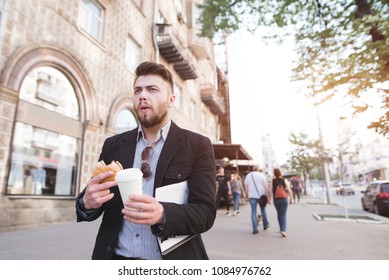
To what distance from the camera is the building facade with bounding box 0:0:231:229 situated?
6090 millimetres

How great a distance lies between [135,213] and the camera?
3.30 feet

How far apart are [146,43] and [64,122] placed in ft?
21.7

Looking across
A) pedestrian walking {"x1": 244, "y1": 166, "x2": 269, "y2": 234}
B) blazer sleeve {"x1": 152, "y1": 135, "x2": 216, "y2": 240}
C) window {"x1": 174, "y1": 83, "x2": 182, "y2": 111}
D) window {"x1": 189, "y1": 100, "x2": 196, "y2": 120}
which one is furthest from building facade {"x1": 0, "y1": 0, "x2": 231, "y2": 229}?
window {"x1": 189, "y1": 100, "x2": 196, "y2": 120}

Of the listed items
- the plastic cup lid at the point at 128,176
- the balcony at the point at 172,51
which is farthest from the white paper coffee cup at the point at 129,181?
the balcony at the point at 172,51

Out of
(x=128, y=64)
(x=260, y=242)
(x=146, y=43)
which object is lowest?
(x=260, y=242)

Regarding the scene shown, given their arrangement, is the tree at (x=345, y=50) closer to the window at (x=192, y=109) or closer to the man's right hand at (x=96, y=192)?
the man's right hand at (x=96, y=192)

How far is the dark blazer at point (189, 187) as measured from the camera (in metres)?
1.28

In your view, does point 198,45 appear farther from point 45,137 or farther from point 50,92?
point 45,137

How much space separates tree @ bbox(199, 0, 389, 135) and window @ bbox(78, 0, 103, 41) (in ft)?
21.0

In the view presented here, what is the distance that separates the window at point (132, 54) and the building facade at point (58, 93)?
0.05 m

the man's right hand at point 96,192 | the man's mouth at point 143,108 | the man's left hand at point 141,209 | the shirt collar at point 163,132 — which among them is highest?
the man's mouth at point 143,108

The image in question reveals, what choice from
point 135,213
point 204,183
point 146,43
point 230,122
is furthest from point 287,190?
point 230,122

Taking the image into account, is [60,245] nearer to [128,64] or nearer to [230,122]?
[128,64]

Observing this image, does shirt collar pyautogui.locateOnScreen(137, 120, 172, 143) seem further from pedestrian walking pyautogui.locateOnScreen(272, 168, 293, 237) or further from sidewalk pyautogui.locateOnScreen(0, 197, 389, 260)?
pedestrian walking pyautogui.locateOnScreen(272, 168, 293, 237)
